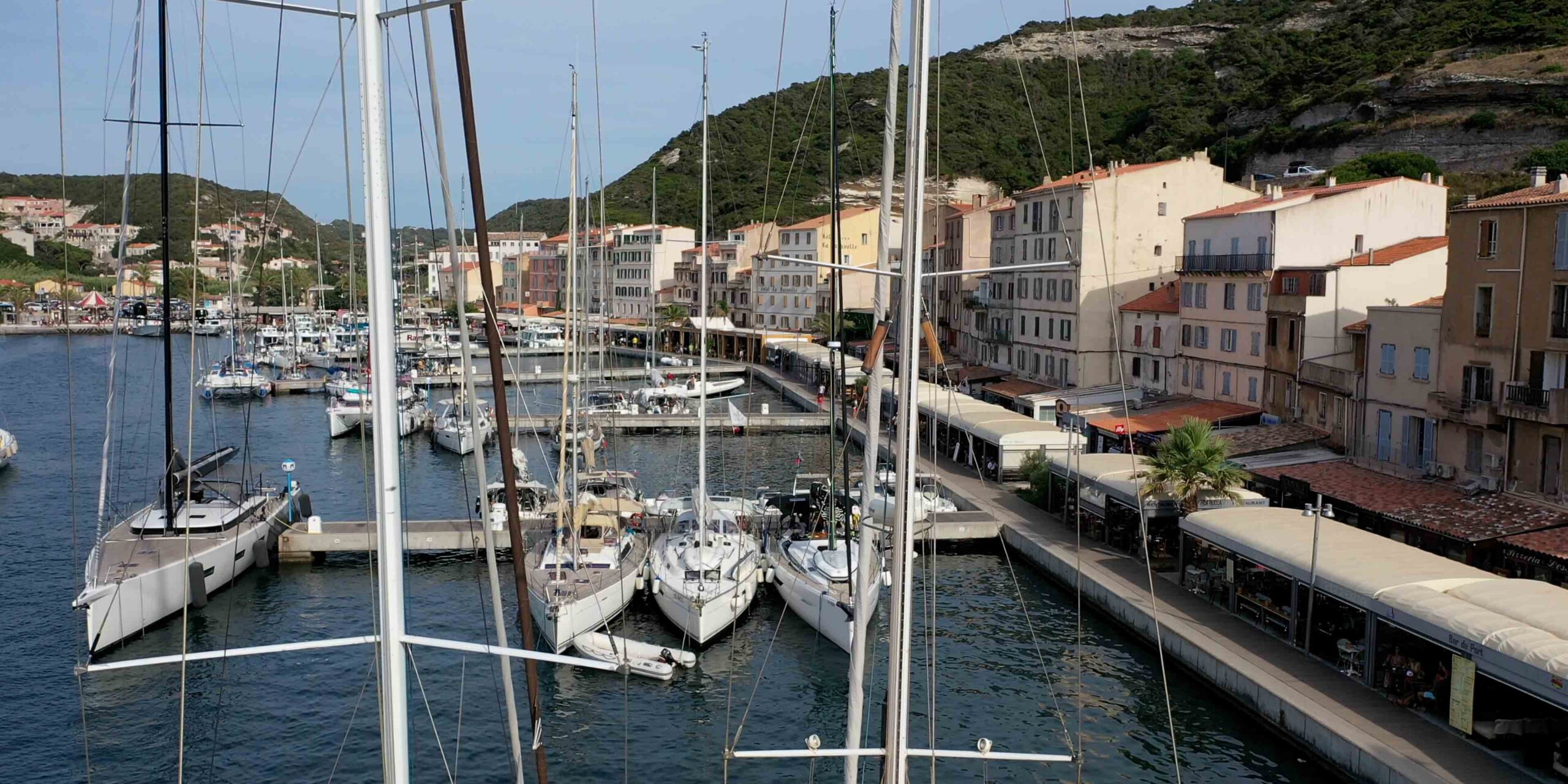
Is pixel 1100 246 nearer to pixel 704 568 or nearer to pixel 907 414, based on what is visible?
pixel 704 568

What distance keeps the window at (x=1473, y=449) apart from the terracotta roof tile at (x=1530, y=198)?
5.67m

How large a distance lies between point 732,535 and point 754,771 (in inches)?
422

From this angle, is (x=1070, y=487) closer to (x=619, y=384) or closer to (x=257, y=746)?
(x=257, y=746)

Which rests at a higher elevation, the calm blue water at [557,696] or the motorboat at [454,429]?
the motorboat at [454,429]

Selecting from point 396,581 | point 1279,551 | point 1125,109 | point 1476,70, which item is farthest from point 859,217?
point 396,581

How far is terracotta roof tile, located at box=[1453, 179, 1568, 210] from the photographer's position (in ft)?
93.0

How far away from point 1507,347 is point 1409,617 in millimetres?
13554

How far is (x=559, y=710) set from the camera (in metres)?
24.1

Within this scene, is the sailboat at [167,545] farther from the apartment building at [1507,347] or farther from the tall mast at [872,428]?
the apartment building at [1507,347]

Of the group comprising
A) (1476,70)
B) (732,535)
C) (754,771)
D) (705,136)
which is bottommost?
(754,771)

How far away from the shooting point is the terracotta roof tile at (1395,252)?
4157cm

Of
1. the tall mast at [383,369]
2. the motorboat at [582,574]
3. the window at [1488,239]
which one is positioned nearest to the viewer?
the tall mast at [383,369]

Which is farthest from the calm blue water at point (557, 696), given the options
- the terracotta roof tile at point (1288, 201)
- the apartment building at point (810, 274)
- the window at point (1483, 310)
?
the apartment building at point (810, 274)

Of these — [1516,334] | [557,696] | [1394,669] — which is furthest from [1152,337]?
[557,696]
